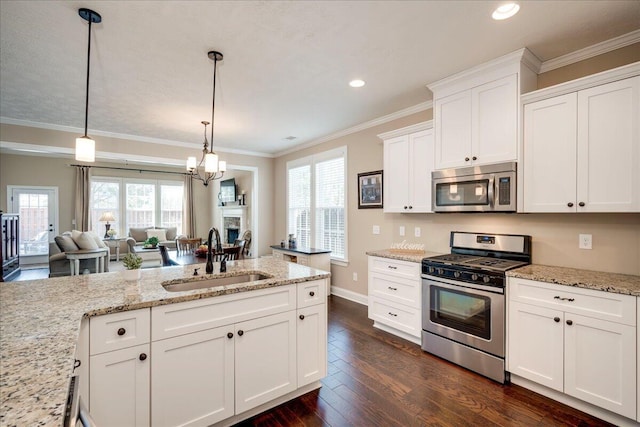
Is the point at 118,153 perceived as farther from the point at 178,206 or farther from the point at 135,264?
the point at 178,206

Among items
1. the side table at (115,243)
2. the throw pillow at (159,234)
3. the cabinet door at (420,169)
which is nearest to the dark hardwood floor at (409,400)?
the cabinet door at (420,169)

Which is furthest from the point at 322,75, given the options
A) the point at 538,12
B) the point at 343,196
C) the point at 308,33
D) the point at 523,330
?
the point at 523,330

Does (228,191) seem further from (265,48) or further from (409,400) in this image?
(409,400)

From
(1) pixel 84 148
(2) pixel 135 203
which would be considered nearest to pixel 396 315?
(1) pixel 84 148

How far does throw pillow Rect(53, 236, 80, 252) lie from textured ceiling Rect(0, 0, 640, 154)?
2624 mm

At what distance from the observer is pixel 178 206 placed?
9891 mm

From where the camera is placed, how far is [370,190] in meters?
4.31

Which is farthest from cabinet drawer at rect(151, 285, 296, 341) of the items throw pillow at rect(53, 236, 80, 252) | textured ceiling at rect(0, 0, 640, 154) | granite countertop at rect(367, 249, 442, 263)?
throw pillow at rect(53, 236, 80, 252)

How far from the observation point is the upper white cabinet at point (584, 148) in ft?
6.72

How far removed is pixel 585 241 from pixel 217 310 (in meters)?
2.86

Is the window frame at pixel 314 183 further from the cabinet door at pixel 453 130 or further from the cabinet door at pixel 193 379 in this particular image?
the cabinet door at pixel 193 379

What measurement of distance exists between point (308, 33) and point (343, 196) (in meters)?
2.85

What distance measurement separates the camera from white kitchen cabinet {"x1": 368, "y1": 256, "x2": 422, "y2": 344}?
3045mm

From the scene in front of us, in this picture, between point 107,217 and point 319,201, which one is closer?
point 319,201
